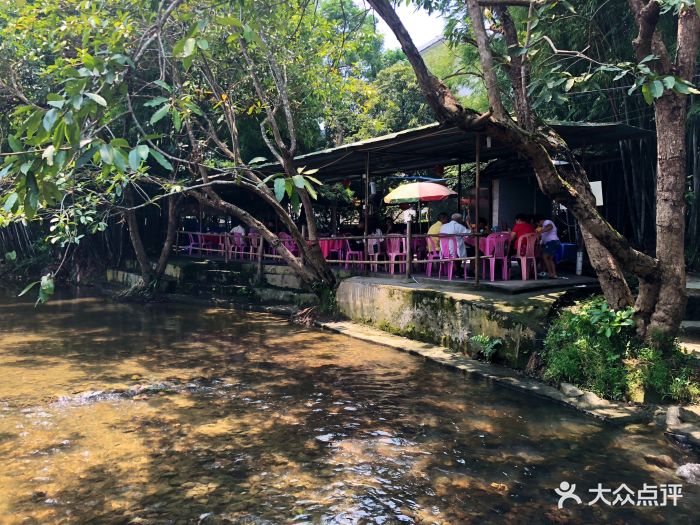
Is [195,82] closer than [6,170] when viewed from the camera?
No

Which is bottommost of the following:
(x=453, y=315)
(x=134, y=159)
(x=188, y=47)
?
(x=453, y=315)

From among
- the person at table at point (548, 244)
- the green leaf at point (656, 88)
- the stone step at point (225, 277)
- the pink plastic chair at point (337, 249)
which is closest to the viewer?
the green leaf at point (656, 88)

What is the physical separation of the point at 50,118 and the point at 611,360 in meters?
5.31

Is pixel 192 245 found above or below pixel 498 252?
above

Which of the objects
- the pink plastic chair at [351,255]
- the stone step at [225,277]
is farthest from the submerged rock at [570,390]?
the stone step at [225,277]

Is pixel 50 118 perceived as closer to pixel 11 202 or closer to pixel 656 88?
pixel 11 202

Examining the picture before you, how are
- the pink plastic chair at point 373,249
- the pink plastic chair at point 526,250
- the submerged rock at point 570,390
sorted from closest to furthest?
the submerged rock at point 570,390
the pink plastic chair at point 526,250
the pink plastic chair at point 373,249

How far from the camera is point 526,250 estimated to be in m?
8.71

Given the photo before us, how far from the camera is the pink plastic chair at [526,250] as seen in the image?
8.68 meters

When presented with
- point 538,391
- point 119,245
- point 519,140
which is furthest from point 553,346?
point 119,245

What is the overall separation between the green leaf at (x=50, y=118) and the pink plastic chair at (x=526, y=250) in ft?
24.4

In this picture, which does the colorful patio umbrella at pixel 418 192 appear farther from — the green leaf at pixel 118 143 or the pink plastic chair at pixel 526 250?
the green leaf at pixel 118 143

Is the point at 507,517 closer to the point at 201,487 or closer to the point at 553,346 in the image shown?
the point at 201,487

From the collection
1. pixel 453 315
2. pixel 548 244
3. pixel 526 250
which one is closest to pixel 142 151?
pixel 453 315
